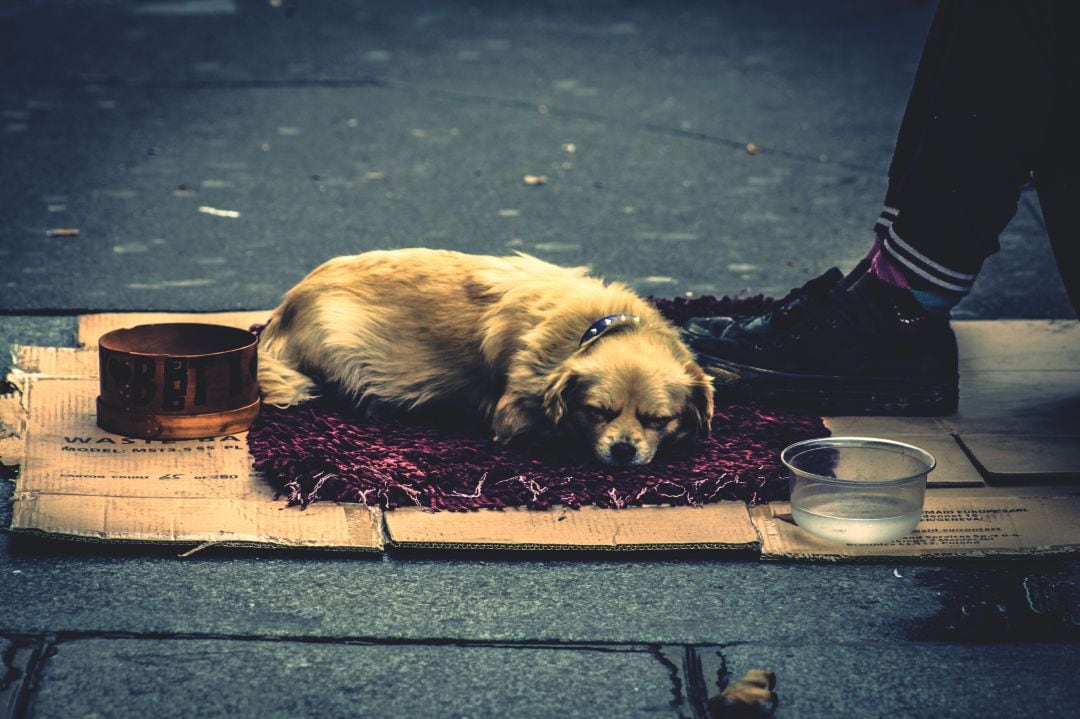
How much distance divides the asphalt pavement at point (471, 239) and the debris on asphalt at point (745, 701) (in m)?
0.04

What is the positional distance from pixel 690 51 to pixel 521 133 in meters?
2.07

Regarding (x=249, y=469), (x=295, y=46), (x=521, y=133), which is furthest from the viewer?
(x=295, y=46)

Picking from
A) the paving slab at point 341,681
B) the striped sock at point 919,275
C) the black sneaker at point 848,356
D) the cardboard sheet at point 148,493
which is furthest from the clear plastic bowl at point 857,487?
the cardboard sheet at point 148,493

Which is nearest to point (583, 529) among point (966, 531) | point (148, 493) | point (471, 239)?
point (966, 531)

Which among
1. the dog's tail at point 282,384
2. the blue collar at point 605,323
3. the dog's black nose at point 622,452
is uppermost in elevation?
the blue collar at point 605,323

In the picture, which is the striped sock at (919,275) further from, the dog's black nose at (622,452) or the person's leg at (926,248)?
the dog's black nose at (622,452)

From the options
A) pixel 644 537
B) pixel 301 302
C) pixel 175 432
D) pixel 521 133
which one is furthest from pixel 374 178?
pixel 644 537

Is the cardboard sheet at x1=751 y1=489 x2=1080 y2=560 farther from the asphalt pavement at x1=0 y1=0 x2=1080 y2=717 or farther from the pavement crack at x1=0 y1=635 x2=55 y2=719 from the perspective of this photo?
the pavement crack at x1=0 y1=635 x2=55 y2=719

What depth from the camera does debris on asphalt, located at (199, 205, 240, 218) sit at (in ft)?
17.6

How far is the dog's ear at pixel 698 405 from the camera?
3.29 m

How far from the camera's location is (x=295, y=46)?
819 centimetres

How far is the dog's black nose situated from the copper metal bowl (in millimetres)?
896

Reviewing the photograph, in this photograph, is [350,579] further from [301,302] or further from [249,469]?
[301,302]

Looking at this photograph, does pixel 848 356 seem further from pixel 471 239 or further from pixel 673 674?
pixel 471 239
